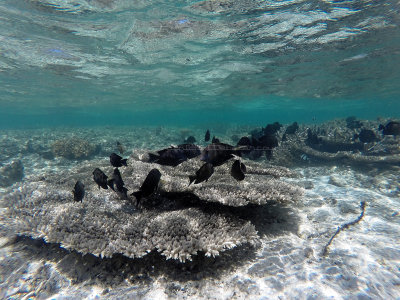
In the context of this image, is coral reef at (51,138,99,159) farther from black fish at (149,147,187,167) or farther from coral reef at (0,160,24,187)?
black fish at (149,147,187,167)

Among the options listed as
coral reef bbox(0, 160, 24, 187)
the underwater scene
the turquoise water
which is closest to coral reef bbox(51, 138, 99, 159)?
the underwater scene

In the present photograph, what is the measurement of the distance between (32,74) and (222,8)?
25889mm

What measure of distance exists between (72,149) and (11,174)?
433 centimetres

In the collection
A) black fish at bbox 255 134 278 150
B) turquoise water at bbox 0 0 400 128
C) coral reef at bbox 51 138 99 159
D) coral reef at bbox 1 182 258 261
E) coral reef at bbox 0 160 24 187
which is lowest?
coral reef at bbox 0 160 24 187

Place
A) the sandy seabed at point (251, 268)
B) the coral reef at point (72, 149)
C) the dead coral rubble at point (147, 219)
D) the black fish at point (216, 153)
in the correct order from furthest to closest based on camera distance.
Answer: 1. the coral reef at point (72, 149)
2. the dead coral rubble at point (147, 219)
3. the black fish at point (216, 153)
4. the sandy seabed at point (251, 268)

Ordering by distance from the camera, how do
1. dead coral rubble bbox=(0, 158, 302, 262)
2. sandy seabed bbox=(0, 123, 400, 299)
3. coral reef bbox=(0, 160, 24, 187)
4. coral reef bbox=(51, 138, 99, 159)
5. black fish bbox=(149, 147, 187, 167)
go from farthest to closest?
coral reef bbox=(51, 138, 99, 159), coral reef bbox=(0, 160, 24, 187), black fish bbox=(149, 147, 187, 167), dead coral rubble bbox=(0, 158, 302, 262), sandy seabed bbox=(0, 123, 400, 299)

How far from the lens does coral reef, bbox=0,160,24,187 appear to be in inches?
455

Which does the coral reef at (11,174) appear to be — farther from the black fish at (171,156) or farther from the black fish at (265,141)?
the black fish at (265,141)

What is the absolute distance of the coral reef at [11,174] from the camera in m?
11.6

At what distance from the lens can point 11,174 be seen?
1189 centimetres

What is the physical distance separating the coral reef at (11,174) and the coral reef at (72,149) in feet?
10.8

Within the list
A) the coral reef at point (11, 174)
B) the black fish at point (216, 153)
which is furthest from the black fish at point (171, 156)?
the coral reef at point (11, 174)

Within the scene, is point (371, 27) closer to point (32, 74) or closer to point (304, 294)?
point (304, 294)

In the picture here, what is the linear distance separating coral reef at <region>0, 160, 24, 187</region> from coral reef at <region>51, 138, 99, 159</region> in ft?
10.8
